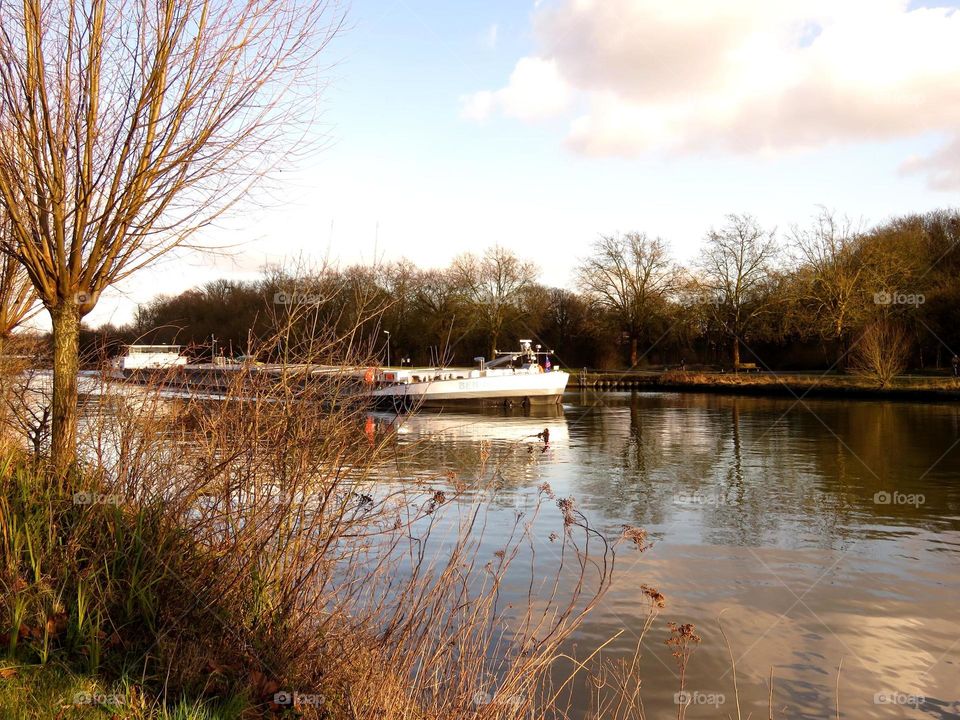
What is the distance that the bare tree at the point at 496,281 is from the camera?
61656 millimetres

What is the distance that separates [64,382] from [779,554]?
9513 mm

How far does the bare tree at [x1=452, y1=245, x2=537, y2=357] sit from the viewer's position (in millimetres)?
61656

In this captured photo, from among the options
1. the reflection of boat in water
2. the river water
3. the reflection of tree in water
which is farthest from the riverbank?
the reflection of boat in water

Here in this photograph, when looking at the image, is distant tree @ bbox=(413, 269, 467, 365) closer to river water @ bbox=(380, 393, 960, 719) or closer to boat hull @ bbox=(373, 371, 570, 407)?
boat hull @ bbox=(373, 371, 570, 407)

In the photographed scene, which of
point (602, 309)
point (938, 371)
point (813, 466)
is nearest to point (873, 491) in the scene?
point (813, 466)

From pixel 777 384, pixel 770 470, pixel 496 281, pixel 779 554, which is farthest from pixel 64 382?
pixel 496 281

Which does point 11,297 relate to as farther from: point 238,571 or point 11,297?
point 238,571

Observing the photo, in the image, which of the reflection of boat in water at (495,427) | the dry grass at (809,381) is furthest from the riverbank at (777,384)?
the reflection of boat in water at (495,427)

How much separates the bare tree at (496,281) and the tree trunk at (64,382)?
183 feet

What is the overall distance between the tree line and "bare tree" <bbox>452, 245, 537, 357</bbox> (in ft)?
0.28

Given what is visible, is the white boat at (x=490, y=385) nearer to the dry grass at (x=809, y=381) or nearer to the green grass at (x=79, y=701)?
the dry grass at (x=809, y=381)

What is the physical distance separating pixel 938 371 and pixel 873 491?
35.2 metres

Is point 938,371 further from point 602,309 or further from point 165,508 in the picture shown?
point 165,508

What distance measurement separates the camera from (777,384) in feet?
155
